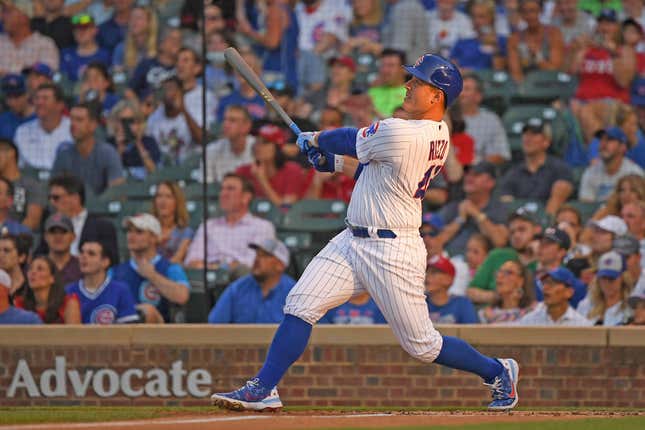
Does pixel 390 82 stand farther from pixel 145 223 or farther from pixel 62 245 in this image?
pixel 62 245

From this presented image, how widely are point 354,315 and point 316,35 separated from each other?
3450 mm

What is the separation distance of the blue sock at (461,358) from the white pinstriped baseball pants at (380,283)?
0.43ft

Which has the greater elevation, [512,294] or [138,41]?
[138,41]

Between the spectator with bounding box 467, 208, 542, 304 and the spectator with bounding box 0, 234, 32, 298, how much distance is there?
2.89 meters

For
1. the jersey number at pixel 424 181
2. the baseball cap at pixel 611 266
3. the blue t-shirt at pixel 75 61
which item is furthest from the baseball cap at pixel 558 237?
the blue t-shirt at pixel 75 61

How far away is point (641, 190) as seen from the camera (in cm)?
905

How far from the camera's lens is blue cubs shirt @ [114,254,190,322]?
→ 850cm

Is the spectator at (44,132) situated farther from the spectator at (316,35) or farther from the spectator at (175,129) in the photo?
the spectator at (316,35)

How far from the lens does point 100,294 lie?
8.39 meters

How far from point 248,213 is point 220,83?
6.00 feet

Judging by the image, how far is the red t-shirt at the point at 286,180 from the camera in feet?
31.7

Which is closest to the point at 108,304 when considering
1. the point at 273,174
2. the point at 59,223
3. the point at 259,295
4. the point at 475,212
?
the point at 59,223

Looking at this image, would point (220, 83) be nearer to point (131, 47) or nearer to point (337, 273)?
point (131, 47)

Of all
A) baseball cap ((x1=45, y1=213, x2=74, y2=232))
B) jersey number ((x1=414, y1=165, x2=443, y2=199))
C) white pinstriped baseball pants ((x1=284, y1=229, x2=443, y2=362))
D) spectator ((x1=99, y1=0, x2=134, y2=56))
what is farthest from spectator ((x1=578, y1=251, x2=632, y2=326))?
spectator ((x1=99, y1=0, x2=134, y2=56))
